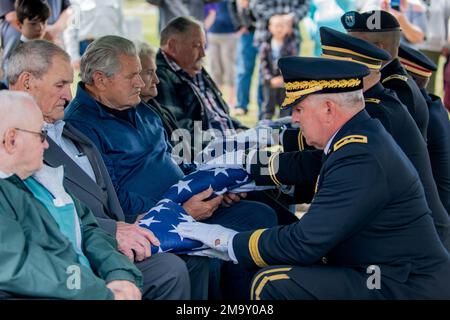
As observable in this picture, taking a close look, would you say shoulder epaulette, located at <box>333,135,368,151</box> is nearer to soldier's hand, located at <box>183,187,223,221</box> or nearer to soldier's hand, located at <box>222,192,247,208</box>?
soldier's hand, located at <box>183,187,223,221</box>

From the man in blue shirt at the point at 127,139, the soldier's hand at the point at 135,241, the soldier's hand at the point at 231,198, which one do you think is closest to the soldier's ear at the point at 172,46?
the man in blue shirt at the point at 127,139

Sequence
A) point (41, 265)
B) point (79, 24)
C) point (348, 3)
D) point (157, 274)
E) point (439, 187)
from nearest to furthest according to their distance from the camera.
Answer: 1. point (41, 265)
2. point (157, 274)
3. point (439, 187)
4. point (348, 3)
5. point (79, 24)

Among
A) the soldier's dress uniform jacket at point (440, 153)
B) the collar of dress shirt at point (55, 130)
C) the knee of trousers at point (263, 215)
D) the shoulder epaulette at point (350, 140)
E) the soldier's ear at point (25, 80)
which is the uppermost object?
the soldier's ear at point (25, 80)

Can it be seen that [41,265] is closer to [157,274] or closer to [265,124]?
[157,274]

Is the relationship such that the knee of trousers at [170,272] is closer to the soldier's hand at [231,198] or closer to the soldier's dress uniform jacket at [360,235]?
the soldier's dress uniform jacket at [360,235]

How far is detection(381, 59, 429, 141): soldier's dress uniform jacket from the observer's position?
445 centimetres

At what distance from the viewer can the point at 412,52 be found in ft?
17.4

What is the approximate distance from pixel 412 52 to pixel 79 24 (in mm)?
5135

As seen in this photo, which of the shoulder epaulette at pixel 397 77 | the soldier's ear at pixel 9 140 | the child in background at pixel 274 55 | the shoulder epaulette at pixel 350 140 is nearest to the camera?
the soldier's ear at pixel 9 140

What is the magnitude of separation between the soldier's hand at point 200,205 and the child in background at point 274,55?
5884 mm

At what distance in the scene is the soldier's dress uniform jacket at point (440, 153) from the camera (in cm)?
470
